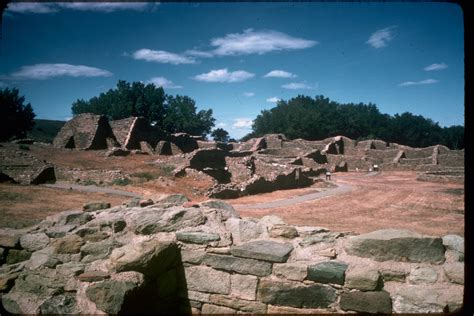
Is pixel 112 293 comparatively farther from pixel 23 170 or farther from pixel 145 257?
pixel 23 170

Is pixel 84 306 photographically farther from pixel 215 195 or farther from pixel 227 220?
pixel 215 195

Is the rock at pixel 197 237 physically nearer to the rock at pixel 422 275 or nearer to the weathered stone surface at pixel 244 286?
the weathered stone surface at pixel 244 286

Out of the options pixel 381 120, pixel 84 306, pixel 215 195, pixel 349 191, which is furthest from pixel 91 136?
pixel 381 120

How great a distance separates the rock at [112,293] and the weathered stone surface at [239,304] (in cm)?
90

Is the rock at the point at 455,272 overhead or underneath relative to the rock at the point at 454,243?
underneath

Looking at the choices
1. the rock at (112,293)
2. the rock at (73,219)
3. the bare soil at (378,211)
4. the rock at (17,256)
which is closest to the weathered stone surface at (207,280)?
the rock at (112,293)

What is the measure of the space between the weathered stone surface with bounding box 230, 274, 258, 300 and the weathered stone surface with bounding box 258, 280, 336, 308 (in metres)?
0.08

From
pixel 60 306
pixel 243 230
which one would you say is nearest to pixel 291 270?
pixel 243 230

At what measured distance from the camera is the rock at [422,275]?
2.96 metres

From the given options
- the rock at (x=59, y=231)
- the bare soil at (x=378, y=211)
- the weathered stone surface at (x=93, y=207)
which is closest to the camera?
the rock at (x=59, y=231)

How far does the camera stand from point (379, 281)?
3.01 m

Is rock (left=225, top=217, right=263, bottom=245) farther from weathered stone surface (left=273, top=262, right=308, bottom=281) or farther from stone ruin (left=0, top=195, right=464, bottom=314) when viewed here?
weathered stone surface (left=273, top=262, right=308, bottom=281)

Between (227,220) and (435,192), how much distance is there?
790 inches

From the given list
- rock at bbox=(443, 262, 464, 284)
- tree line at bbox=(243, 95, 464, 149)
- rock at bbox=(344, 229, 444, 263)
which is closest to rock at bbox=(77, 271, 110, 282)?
rock at bbox=(344, 229, 444, 263)
